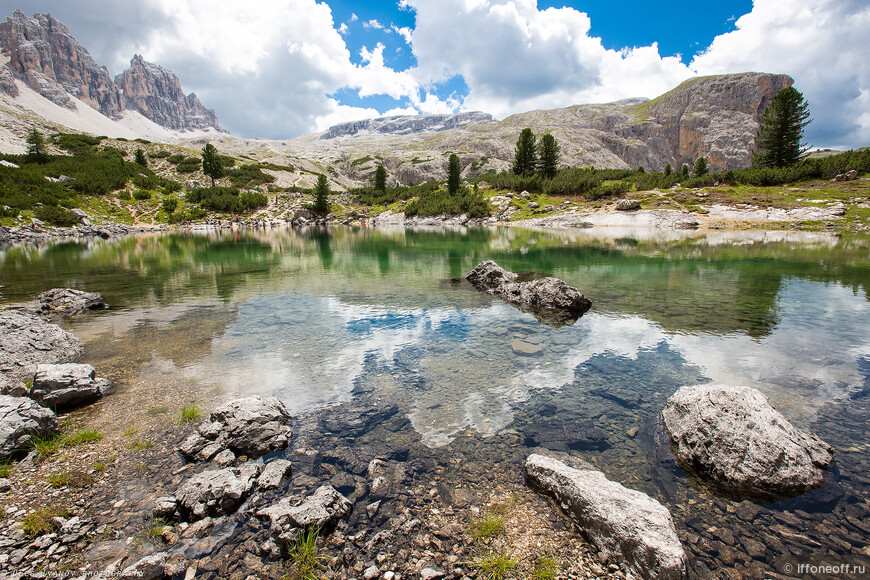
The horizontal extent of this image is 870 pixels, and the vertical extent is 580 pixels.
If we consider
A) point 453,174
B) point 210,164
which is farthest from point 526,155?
point 210,164

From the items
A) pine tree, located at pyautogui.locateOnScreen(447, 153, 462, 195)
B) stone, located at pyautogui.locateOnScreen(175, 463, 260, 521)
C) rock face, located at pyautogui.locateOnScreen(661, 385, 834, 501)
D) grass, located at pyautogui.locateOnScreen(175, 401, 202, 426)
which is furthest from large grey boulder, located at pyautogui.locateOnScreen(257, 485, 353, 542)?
pine tree, located at pyautogui.locateOnScreen(447, 153, 462, 195)

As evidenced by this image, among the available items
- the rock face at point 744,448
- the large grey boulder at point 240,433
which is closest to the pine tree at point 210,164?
the large grey boulder at point 240,433

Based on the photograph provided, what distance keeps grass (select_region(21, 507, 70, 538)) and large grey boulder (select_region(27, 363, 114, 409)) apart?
14.1 ft

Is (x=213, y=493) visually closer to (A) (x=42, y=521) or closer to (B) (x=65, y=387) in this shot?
(A) (x=42, y=521)

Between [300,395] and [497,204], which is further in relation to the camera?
[497,204]

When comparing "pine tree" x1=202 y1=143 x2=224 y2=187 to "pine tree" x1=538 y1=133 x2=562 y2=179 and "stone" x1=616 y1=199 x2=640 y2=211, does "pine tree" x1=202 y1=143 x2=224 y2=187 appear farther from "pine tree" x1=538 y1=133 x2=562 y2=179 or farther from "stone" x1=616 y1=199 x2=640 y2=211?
"stone" x1=616 y1=199 x2=640 y2=211

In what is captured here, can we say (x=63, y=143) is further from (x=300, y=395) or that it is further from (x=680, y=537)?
(x=680, y=537)

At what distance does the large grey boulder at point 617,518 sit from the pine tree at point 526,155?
104902mm

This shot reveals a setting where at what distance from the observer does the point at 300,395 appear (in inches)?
373

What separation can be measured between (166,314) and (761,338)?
25003mm

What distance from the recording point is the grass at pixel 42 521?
497cm

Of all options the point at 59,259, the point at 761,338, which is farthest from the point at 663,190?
the point at 59,259

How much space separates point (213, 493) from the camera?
223 inches

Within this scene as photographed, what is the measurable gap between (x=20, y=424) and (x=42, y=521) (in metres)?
2.96
